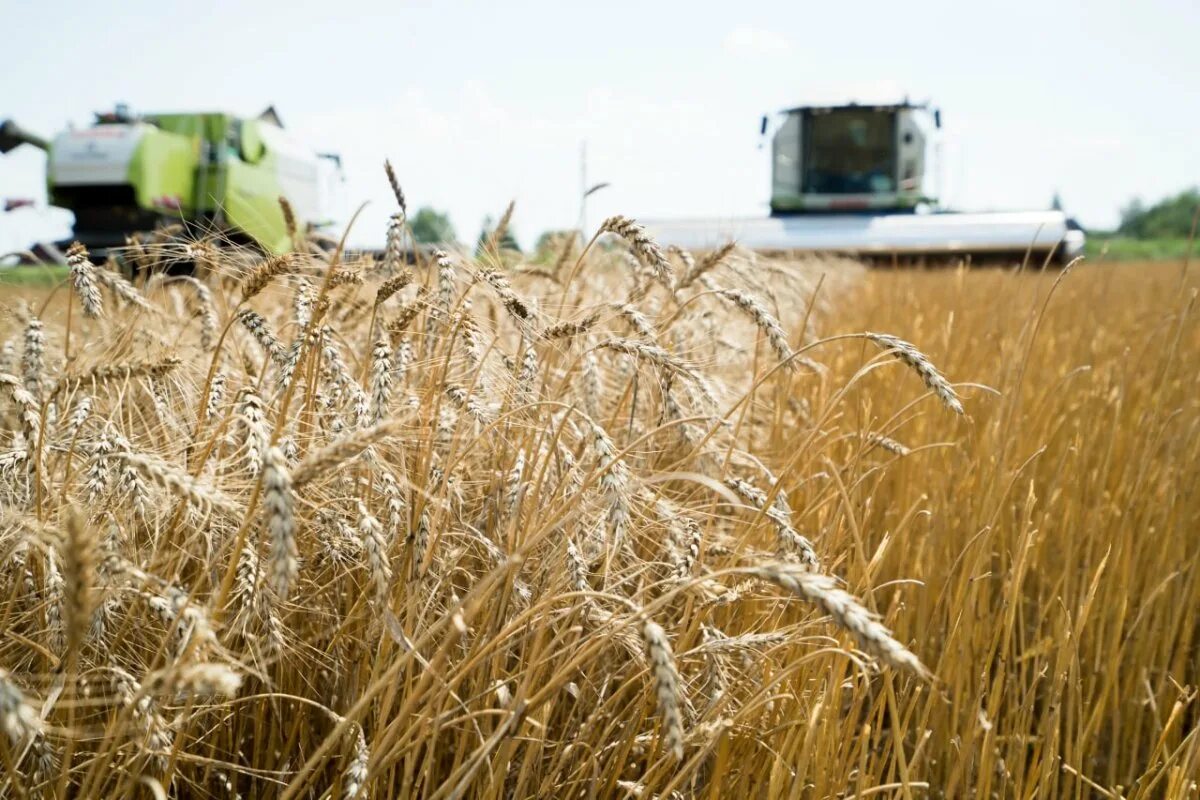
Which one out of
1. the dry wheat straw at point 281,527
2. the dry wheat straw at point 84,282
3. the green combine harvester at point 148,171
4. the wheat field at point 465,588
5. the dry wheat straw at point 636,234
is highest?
the green combine harvester at point 148,171

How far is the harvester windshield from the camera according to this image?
1166 centimetres

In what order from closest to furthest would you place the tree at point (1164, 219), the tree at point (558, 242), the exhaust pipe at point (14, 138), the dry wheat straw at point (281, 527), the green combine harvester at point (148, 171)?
1. the dry wheat straw at point (281, 527)
2. the tree at point (558, 242)
3. the green combine harvester at point (148, 171)
4. the exhaust pipe at point (14, 138)
5. the tree at point (1164, 219)

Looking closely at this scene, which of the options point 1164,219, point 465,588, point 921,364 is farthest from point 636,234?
point 1164,219

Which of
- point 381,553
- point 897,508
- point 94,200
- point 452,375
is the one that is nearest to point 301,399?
point 452,375

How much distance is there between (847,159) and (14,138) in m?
8.95

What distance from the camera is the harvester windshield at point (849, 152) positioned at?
1166cm

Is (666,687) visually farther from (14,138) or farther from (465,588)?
(14,138)

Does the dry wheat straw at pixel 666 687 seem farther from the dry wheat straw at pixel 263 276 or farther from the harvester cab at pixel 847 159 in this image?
the harvester cab at pixel 847 159

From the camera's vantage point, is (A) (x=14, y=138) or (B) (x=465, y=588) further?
(A) (x=14, y=138)

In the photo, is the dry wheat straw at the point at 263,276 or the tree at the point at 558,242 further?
the tree at the point at 558,242

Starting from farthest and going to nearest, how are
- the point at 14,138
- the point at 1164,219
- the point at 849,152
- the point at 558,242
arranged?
1. the point at 1164,219
2. the point at 849,152
3. the point at 14,138
4. the point at 558,242

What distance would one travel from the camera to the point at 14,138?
792 centimetres

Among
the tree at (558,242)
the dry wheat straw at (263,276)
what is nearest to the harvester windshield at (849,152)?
the tree at (558,242)

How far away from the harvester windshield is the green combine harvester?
6.43 m
